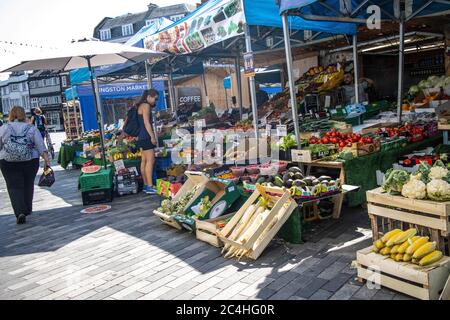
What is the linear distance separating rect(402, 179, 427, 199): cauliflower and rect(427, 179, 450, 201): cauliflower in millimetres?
71

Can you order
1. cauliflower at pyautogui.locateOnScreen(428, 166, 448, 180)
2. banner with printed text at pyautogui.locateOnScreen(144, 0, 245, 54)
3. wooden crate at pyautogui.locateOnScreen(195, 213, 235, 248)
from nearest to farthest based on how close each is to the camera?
cauliflower at pyautogui.locateOnScreen(428, 166, 448, 180), wooden crate at pyautogui.locateOnScreen(195, 213, 235, 248), banner with printed text at pyautogui.locateOnScreen(144, 0, 245, 54)

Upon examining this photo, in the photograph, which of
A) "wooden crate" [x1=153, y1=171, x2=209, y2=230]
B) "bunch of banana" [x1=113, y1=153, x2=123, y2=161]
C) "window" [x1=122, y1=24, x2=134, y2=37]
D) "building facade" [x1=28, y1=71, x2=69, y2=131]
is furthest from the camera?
"building facade" [x1=28, y1=71, x2=69, y2=131]

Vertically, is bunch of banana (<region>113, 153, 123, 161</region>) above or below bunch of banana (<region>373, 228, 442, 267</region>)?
above

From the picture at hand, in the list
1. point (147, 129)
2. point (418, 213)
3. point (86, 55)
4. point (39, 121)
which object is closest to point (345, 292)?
point (418, 213)

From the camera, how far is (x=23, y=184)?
6.61 meters

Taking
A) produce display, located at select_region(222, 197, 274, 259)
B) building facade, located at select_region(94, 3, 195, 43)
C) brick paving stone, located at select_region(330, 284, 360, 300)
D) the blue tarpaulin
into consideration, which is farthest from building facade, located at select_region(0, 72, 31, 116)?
brick paving stone, located at select_region(330, 284, 360, 300)

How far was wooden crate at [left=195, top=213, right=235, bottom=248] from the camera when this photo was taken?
4629 millimetres

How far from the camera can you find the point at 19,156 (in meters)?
6.36

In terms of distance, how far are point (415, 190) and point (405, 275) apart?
775 mm

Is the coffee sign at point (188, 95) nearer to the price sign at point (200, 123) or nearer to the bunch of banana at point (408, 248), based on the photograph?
the price sign at point (200, 123)

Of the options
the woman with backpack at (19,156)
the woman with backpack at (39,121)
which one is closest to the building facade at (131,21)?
the woman with backpack at (39,121)

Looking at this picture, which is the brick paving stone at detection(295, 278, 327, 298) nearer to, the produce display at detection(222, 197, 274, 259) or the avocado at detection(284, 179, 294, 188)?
the produce display at detection(222, 197, 274, 259)

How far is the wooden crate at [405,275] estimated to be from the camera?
2906mm
